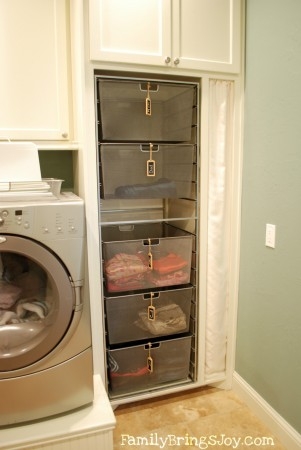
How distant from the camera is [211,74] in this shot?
1792mm

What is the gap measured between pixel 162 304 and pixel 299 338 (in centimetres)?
72

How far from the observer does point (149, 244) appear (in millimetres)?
1858

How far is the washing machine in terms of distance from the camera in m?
1.30

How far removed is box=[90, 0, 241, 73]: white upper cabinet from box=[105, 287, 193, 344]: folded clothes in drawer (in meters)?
1.22

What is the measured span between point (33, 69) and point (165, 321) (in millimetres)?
1507

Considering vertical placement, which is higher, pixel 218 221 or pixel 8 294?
pixel 218 221

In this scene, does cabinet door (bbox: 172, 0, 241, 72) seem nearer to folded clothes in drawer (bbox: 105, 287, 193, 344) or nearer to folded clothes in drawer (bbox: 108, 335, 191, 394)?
folded clothes in drawer (bbox: 105, 287, 193, 344)

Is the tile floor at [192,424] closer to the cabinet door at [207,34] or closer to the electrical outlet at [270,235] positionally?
the electrical outlet at [270,235]

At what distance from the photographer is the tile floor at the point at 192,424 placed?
1.68 meters

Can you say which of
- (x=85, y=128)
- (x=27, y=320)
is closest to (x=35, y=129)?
(x=85, y=128)

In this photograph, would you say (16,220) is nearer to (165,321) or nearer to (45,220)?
(45,220)

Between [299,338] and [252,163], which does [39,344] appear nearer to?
[299,338]

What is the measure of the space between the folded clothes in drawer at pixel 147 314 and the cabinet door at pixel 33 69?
0.96 metres

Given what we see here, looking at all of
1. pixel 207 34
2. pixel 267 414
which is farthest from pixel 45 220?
pixel 267 414
